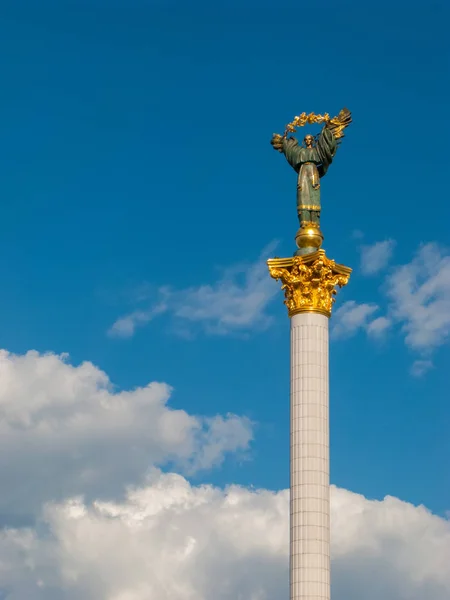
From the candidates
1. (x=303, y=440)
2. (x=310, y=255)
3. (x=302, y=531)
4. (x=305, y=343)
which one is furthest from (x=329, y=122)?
(x=302, y=531)

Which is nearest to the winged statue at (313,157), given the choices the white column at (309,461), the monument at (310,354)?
the monument at (310,354)

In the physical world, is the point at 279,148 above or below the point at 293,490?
above

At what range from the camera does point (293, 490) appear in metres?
50.5

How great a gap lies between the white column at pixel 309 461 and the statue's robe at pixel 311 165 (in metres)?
6.02

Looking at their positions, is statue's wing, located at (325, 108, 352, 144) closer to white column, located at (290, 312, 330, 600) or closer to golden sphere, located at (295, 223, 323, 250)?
golden sphere, located at (295, 223, 323, 250)

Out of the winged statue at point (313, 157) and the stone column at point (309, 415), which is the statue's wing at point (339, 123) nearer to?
the winged statue at point (313, 157)

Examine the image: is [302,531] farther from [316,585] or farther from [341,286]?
[341,286]

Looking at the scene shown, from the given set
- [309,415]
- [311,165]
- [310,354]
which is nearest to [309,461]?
[309,415]

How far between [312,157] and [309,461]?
605 inches

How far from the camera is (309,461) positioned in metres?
50.6

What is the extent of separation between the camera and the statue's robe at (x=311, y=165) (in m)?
55.5

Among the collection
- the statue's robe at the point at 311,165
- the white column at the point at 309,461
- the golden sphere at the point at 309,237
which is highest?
the statue's robe at the point at 311,165

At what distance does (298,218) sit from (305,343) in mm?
6854

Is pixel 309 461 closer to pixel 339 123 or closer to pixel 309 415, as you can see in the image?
pixel 309 415
